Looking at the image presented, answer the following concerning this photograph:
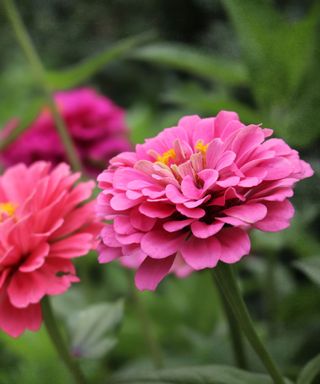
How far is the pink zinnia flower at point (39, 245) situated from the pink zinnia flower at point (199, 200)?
4cm

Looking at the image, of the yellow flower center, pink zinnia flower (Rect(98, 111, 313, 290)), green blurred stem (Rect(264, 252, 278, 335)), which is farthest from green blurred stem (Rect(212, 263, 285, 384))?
green blurred stem (Rect(264, 252, 278, 335))

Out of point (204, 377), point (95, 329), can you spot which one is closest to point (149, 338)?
point (95, 329)

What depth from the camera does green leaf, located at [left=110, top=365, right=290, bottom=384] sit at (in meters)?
0.34

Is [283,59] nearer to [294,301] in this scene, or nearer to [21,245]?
[294,301]

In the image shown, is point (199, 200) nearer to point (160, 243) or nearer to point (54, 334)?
point (160, 243)

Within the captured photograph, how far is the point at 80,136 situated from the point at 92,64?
0.11 metres

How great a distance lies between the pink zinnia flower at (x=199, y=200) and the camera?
279mm

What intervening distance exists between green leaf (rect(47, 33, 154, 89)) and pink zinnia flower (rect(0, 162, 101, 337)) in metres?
0.23

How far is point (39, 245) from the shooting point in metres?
0.35

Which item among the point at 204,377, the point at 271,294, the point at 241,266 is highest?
the point at 241,266

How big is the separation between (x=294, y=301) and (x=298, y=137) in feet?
0.47

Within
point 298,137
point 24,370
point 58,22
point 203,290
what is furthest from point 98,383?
point 58,22

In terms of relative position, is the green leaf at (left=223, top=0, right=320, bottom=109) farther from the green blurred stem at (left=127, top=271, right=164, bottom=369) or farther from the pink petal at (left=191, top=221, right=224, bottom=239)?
the pink petal at (left=191, top=221, right=224, bottom=239)

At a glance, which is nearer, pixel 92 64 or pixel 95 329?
pixel 95 329
